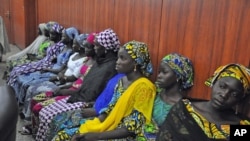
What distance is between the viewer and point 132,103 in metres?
2.06

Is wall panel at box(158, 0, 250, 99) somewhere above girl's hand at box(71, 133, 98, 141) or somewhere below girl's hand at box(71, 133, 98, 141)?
above

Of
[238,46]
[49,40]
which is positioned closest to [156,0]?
[238,46]

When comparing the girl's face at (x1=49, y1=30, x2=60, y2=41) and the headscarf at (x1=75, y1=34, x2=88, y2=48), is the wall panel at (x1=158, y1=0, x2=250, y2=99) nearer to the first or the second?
the headscarf at (x1=75, y1=34, x2=88, y2=48)

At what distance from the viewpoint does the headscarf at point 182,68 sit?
1.99 m

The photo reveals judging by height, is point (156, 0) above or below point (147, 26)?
above

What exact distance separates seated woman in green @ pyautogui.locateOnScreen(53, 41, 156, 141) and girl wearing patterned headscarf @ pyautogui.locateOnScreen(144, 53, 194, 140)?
0.05 metres

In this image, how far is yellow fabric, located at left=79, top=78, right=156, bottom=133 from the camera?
203cm

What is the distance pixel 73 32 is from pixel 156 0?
167 cm

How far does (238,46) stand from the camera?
1.83 metres

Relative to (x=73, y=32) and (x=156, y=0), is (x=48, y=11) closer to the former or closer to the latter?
(x=73, y=32)

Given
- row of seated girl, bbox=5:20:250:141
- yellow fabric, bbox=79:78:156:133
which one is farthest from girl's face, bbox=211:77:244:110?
yellow fabric, bbox=79:78:156:133

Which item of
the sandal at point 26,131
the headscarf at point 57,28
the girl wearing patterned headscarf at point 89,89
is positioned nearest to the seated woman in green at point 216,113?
the girl wearing patterned headscarf at point 89,89

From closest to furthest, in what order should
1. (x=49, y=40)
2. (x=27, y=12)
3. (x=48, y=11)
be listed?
(x=49, y=40)
(x=48, y=11)
(x=27, y=12)

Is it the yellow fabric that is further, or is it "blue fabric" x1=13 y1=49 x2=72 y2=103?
"blue fabric" x1=13 y1=49 x2=72 y2=103
